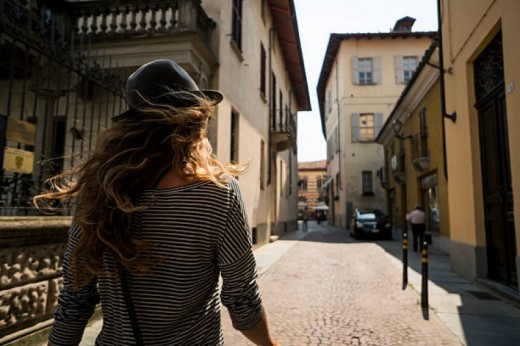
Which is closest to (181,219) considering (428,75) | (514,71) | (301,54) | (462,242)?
(514,71)

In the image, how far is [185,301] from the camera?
123 centimetres

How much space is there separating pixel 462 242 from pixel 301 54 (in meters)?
15.7

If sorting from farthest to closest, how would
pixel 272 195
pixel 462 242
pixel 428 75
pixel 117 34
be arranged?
pixel 272 195 < pixel 428 75 < pixel 117 34 < pixel 462 242

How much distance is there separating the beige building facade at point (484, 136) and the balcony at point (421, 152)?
513 cm

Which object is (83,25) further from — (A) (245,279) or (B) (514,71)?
(A) (245,279)

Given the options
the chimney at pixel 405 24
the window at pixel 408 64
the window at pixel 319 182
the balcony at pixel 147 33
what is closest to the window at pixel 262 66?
the balcony at pixel 147 33

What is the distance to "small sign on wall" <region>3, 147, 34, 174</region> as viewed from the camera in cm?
391

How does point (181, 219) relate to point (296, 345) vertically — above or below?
above

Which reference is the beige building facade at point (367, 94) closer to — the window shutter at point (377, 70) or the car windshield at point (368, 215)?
the window shutter at point (377, 70)

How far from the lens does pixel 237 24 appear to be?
11.3 meters

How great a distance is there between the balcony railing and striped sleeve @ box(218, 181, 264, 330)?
23.9ft

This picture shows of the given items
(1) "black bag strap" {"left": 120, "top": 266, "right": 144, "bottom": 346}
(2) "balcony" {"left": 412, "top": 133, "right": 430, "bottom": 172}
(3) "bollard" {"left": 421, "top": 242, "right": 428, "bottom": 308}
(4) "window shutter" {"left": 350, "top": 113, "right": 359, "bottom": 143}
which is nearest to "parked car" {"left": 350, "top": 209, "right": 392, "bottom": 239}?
(2) "balcony" {"left": 412, "top": 133, "right": 430, "bottom": 172}

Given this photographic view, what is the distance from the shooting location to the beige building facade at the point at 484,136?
5.54 m

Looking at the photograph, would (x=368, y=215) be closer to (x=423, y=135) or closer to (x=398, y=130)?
(x=398, y=130)
